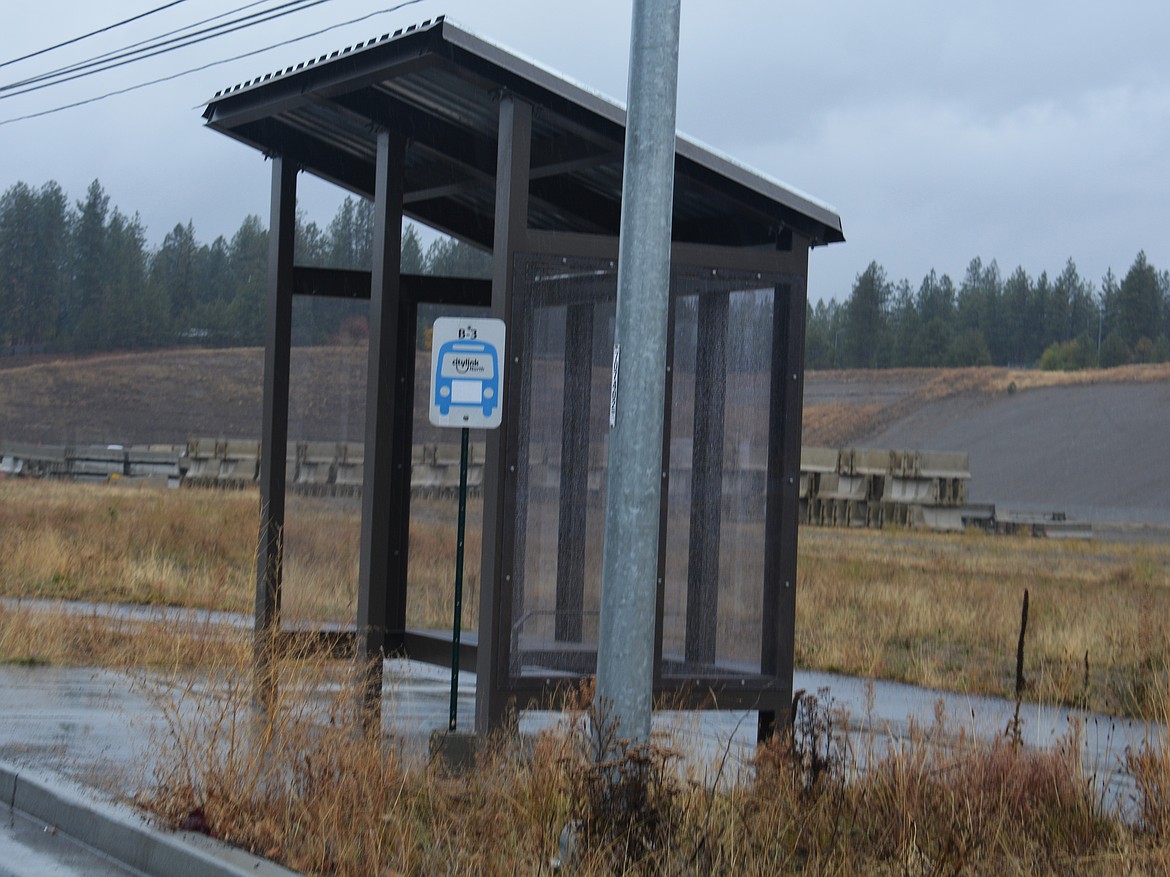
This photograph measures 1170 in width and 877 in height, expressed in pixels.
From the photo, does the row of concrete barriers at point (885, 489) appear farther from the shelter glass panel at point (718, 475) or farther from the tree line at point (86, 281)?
the tree line at point (86, 281)

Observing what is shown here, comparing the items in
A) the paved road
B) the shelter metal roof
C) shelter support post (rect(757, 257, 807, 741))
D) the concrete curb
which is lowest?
the paved road

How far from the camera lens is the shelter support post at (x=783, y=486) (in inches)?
341

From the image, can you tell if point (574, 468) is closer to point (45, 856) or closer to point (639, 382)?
point (639, 382)

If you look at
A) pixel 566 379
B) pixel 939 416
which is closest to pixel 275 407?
pixel 566 379

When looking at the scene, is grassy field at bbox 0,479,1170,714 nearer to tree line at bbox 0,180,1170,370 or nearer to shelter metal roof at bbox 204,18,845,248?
shelter metal roof at bbox 204,18,845,248

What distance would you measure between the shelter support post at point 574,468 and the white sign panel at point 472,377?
0.89 meters

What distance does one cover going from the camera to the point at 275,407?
10055 mm

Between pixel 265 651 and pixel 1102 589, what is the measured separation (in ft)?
56.6

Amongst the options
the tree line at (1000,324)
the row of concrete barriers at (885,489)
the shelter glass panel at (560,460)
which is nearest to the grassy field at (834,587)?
the shelter glass panel at (560,460)

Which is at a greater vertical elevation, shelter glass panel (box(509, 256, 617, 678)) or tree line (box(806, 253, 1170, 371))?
tree line (box(806, 253, 1170, 371))

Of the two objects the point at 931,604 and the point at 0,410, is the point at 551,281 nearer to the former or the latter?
the point at 931,604

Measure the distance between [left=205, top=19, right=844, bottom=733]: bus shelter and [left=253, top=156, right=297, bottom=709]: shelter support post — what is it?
19 millimetres

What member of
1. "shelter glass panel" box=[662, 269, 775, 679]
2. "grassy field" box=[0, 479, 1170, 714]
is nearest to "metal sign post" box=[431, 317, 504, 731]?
"shelter glass panel" box=[662, 269, 775, 679]

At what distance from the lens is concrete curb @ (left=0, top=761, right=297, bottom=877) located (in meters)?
5.91
